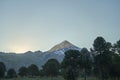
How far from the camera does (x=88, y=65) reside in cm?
8550

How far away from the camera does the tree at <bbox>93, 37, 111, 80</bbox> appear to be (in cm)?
7769

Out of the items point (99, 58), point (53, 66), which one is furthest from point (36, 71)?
point (99, 58)

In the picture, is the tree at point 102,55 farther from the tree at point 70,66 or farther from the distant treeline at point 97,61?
the tree at point 70,66

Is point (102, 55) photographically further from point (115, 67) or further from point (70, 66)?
point (70, 66)

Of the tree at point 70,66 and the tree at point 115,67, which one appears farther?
the tree at point 115,67

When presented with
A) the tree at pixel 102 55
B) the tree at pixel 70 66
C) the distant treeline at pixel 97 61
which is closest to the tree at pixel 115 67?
the distant treeline at pixel 97 61

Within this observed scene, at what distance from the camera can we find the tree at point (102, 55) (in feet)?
255

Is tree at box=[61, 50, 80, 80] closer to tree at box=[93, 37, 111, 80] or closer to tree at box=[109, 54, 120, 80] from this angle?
tree at box=[93, 37, 111, 80]

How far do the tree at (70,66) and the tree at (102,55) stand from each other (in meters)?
9.27

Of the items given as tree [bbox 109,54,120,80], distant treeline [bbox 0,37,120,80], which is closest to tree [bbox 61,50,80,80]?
distant treeline [bbox 0,37,120,80]

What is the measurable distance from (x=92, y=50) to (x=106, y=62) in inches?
310

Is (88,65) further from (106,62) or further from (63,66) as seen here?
(63,66)

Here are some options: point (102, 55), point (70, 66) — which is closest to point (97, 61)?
point (102, 55)

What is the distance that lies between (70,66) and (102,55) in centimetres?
1557
